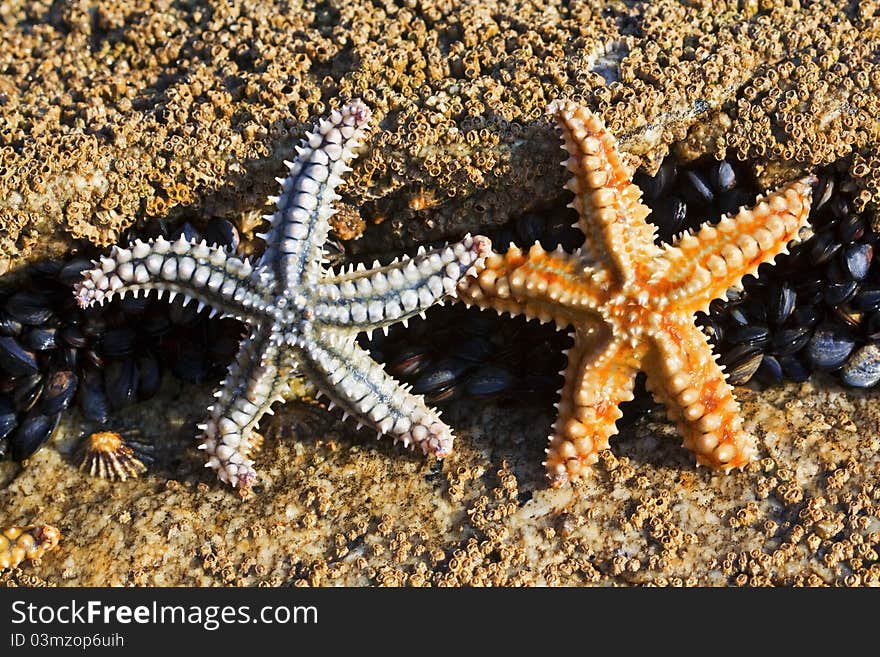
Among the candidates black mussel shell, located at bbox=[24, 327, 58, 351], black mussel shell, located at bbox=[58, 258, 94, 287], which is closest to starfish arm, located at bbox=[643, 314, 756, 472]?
black mussel shell, located at bbox=[58, 258, 94, 287]

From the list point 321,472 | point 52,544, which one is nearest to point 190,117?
point 321,472

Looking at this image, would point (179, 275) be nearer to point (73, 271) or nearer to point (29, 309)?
point (73, 271)

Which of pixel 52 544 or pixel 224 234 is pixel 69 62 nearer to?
pixel 224 234

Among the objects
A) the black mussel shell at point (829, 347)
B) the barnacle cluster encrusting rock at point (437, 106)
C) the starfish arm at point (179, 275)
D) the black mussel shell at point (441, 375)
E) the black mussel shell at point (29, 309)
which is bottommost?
the black mussel shell at point (829, 347)

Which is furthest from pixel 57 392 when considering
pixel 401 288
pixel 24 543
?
pixel 401 288

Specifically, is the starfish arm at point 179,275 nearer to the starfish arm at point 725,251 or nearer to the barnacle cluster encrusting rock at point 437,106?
the barnacle cluster encrusting rock at point 437,106

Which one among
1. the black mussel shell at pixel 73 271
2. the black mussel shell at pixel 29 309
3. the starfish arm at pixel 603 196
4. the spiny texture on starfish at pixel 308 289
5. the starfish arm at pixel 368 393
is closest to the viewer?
the starfish arm at pixel 603 196

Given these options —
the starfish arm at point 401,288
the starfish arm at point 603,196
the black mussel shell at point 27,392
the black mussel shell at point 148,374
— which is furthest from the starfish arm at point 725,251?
the black mussel shell at point 27,392
